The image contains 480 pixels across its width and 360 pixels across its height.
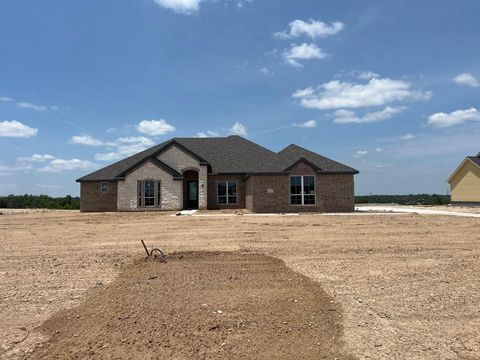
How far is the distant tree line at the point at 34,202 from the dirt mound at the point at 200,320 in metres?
42.1

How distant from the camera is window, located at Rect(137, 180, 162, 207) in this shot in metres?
32.2

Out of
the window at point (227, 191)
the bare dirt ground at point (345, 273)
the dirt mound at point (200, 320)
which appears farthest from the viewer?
the window at point (227, 191)

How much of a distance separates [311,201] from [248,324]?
2369cm

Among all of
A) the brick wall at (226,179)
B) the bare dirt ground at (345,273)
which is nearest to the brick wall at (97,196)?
the brick wall at (226,179)

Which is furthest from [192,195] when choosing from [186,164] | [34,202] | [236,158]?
[34,202]

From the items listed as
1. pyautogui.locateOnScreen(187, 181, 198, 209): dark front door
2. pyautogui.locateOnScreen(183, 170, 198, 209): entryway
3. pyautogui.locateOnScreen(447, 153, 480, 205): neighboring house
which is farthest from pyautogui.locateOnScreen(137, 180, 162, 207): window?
pyautogui.locateOnScreen(447, 153, 480, 205): neighboring house

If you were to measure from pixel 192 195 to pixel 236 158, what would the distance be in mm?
4801

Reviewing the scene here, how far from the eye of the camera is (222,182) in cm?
3394

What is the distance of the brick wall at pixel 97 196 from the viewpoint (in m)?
33.6

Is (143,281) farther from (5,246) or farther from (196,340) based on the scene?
(5,246)

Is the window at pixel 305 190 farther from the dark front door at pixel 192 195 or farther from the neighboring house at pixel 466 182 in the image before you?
the neighboring house at pixel 466 182

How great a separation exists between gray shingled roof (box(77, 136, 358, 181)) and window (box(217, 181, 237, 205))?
41.2 inches

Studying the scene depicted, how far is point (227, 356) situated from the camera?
4.98m

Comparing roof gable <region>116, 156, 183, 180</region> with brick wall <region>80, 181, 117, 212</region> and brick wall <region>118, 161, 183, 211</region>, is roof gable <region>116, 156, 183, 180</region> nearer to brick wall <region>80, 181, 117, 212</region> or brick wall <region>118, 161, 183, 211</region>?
brick wall <region>118, 161, 183, 211</region>
